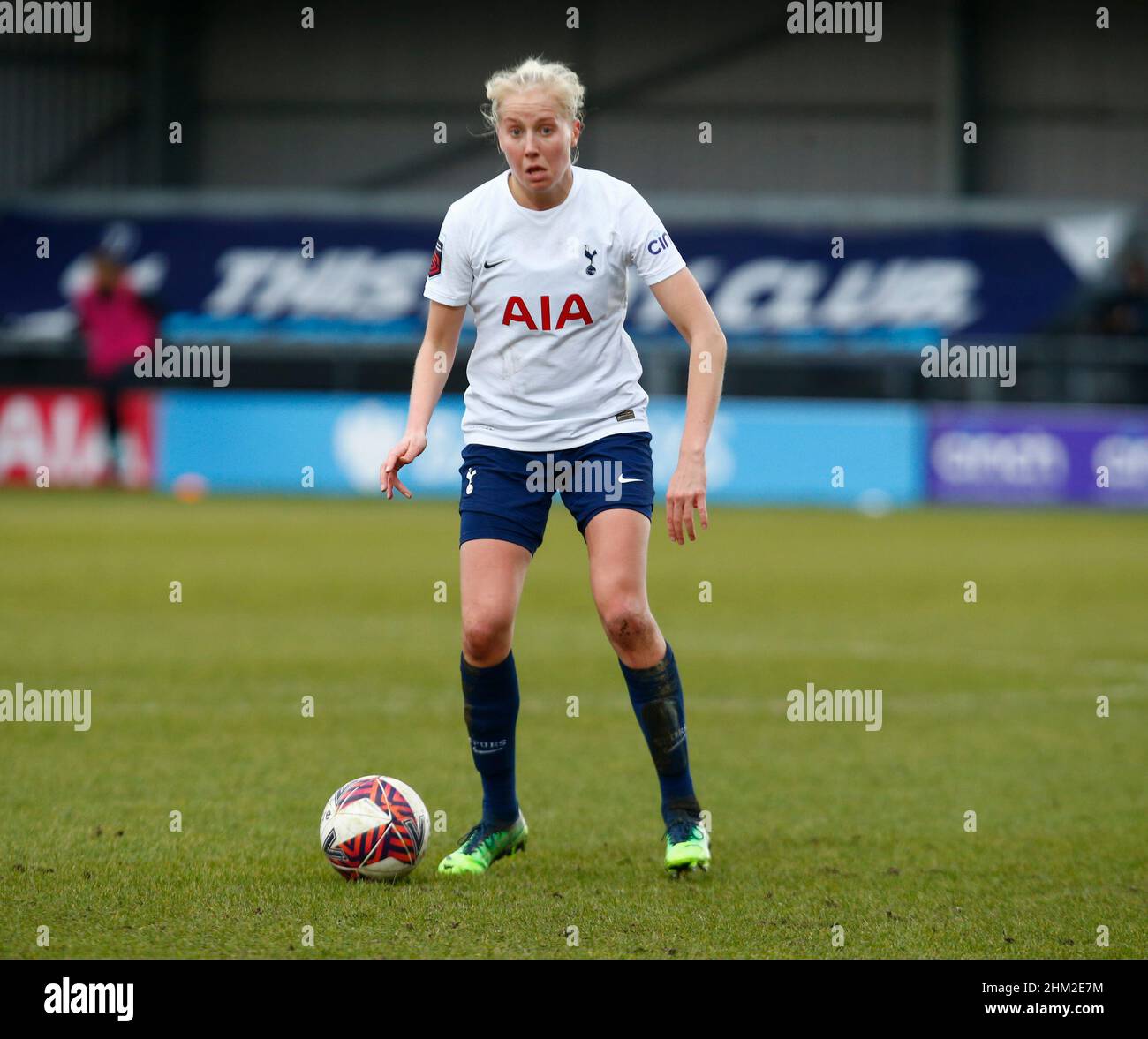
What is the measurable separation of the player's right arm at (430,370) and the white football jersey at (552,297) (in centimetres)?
7

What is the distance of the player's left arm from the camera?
4.80m

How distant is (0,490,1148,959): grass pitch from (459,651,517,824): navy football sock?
193 mm

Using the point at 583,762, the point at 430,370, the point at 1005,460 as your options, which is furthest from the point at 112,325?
the point at 430,370

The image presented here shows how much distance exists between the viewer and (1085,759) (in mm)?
7199

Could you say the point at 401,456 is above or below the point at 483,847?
above

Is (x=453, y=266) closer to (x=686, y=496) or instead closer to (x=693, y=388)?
(x=693, y=388)

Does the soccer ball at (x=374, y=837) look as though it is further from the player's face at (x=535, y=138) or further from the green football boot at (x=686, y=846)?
the player's face at (x=535, y=138)

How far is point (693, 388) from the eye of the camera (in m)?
5.02

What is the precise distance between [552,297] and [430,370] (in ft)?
1.46

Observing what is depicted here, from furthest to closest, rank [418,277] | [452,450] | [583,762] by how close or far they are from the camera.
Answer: [418,277], [452,450], [583,762]

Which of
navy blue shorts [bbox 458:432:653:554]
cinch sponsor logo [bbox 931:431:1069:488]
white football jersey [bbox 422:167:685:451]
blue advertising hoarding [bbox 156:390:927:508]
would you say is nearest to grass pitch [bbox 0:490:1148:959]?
navy blue shorts [bbox 458:432:653:554]

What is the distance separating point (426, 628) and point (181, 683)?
8.76 ft

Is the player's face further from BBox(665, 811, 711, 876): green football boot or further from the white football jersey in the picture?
BBox(665, 811, 711, 876): green football boot
